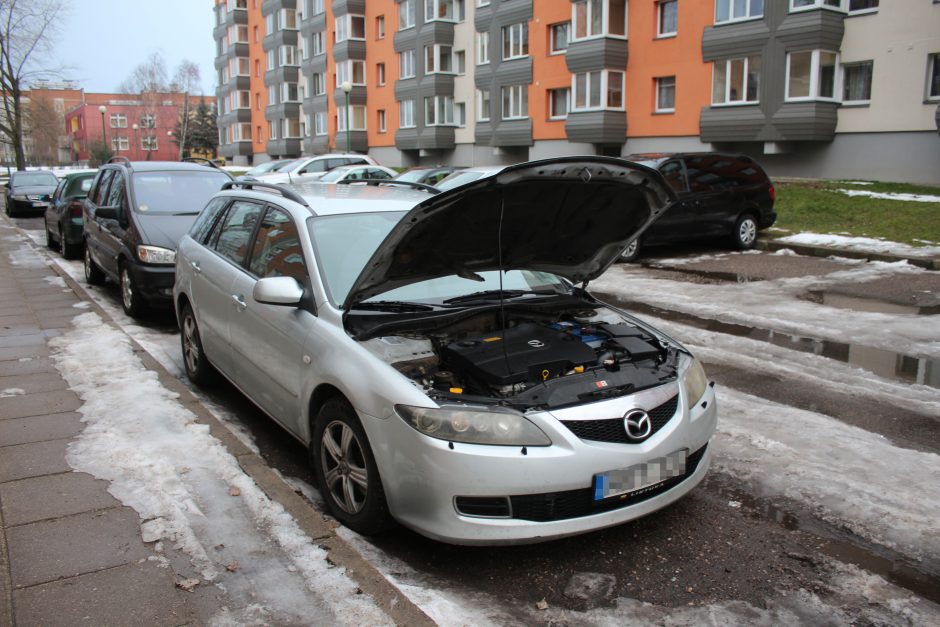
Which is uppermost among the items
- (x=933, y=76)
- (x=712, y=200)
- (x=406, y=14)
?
(x=406, y=14)

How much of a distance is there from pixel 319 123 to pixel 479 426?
2248 inches

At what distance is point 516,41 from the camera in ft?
122

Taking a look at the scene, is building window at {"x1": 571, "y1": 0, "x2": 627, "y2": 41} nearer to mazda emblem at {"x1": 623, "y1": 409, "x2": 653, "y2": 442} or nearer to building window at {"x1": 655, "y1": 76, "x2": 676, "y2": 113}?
building window at {"x1": 655, "y1": 76, "x2": 676, "y2": 113}

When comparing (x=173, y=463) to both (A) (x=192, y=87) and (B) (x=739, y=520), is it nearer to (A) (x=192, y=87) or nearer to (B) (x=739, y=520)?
→ (B) (x=739, y=520)

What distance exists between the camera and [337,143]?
172 ft

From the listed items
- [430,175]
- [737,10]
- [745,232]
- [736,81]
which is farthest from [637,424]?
[737,10]

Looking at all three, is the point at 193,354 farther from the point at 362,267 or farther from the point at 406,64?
the point at 406,64

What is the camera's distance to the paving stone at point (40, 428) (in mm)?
5027

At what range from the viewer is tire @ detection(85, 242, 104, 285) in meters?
11.7

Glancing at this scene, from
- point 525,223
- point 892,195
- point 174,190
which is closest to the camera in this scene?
point 525,223

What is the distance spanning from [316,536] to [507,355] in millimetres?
1282

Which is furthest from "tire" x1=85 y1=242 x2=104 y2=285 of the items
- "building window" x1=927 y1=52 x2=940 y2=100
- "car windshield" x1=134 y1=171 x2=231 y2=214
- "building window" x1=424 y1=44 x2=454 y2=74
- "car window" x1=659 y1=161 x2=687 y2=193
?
"building window" x1=424 y1=44 x2=454 y2=74

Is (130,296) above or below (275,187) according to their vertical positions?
below

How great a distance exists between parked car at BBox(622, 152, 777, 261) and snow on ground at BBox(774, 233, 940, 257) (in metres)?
0.69
